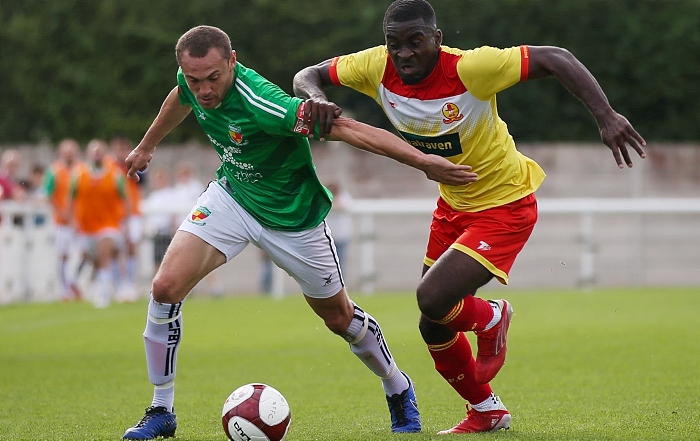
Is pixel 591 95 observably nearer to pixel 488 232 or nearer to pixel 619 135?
pixel 619 135

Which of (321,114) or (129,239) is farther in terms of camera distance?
(129,239)

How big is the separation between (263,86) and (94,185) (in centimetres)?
1118

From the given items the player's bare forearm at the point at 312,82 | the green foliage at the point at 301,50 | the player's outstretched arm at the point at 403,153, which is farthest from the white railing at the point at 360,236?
the player's outstretched arm at the point at 403,153

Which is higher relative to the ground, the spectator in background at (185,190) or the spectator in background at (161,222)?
the spectator in background at (185,190)

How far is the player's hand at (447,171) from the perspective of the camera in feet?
18.0

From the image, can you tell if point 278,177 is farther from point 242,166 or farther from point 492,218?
point 492,218

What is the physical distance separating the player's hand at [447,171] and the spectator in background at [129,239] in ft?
39.7

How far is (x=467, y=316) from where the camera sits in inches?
237

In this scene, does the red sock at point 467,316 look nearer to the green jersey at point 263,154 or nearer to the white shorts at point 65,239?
the green jersey at point 263,154

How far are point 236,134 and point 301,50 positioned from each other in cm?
1533

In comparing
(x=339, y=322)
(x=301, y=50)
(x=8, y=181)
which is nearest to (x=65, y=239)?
(x=8, y=181)

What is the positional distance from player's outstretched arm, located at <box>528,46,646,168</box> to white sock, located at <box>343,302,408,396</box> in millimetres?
1762

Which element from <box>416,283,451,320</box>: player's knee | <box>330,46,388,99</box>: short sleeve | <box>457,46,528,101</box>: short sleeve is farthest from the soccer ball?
<box>457,46,528,101</box>: short sleeve

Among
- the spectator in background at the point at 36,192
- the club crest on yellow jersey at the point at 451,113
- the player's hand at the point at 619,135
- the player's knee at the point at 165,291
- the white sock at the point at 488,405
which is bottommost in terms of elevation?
the white sock at the point at 488,405
